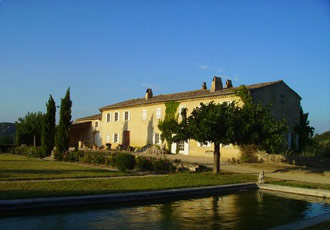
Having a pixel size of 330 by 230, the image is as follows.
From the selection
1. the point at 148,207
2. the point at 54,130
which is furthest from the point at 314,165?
the point at 54,130

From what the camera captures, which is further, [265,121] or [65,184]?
[265,121]

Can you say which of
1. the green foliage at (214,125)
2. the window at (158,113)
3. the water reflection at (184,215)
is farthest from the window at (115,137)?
the water reflection at (184,215)

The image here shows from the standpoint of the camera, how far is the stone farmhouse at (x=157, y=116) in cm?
2702

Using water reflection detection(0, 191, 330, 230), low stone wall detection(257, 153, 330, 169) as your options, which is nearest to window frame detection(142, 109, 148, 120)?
low stone wall detection(257, 153, 330, 169)

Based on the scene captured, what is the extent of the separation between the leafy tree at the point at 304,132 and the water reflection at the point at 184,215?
64.6 feet

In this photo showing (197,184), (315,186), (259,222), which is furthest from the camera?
(315,186)

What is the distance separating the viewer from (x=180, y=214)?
8.55 metres

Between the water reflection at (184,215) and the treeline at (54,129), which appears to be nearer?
the water reflection at (184,215)

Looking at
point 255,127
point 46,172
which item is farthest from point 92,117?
point 255,127

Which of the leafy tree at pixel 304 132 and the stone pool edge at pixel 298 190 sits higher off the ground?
the leafy tree at pixel 304 132

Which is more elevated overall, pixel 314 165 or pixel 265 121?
pixel 265 121

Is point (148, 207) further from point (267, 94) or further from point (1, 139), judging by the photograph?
point (1, 139)

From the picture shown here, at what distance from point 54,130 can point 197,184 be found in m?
19.4

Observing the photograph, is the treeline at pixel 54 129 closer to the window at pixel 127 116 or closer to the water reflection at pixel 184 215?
the window at pixel 127 116
